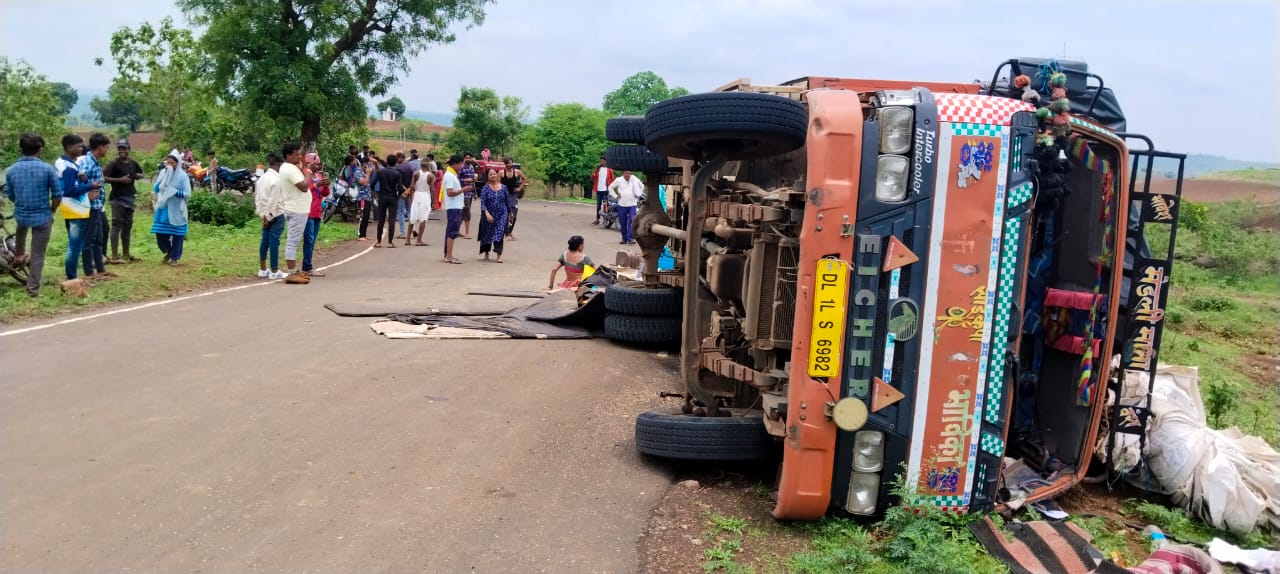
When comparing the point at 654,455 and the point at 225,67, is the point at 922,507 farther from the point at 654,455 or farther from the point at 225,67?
the point at 225,67

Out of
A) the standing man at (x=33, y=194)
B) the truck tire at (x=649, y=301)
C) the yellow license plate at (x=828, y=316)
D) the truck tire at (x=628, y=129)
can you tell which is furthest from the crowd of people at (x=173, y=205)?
the yellow license plate at (x=828, y=316)

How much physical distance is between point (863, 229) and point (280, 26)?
21179mm

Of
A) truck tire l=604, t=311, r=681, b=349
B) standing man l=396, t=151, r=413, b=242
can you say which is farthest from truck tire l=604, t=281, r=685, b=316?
standing man l=396, t=151, r=413, b=242

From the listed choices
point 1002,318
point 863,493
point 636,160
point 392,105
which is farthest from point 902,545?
point 392,105

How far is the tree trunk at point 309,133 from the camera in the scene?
23016 mm

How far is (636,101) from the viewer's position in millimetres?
92688

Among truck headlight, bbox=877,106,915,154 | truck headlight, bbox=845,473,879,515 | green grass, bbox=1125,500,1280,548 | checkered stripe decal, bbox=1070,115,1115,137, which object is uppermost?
checkered stripe decal, bbox=1070,115,1115,137

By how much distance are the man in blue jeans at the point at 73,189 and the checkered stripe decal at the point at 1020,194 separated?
9818mm

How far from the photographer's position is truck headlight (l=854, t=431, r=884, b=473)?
4.41 meters

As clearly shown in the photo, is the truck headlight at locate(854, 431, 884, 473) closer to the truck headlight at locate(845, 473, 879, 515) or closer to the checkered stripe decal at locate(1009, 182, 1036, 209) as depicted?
the truck headlight at locate(845, 473, 879, 515)

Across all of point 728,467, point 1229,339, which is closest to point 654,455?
point 728,467

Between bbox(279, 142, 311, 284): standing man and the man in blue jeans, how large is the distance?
84.9 inches

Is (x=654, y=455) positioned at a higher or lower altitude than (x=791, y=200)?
lower

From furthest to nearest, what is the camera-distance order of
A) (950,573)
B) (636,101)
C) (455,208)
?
(636,101) → (455,208) → (950,573)
